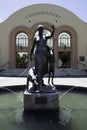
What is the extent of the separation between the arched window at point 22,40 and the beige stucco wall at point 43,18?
130 cm

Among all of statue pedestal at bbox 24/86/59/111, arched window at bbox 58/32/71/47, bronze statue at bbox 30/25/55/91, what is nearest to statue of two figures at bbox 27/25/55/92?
bronze statue at bbox 30/25/55/91

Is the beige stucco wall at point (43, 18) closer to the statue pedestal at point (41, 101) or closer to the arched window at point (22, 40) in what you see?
the arched window at point (22, 40)

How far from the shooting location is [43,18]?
112ft

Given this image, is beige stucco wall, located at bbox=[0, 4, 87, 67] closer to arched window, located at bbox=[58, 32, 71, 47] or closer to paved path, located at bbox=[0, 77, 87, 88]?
arched window, located at bbox=[58, 32, 71, 47]

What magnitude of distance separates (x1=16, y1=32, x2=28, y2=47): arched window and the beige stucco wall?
1303 millimetres

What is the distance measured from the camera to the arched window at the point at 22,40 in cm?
3456

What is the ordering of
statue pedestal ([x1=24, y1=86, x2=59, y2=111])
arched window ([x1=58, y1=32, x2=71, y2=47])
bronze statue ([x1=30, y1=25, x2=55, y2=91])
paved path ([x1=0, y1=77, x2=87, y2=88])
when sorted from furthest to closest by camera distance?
arched window ([x1=58, y1=32, x2=71, y2=47]) < paved path ([x1=0, y1=77, x2=87, y2=88]) < bronze statue ([x1=30, y1=25, x2=55, y2=91]) < statue pedestal ([x1=24, y1=86, x2=59, y2=111])

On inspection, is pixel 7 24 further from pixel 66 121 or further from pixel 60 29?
pixel 66 121

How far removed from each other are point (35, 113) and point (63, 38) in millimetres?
26714

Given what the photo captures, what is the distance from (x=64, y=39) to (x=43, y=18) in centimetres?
386

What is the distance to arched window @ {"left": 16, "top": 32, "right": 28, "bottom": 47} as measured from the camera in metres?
34.6

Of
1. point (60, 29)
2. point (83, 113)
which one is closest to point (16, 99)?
point (83, 113)

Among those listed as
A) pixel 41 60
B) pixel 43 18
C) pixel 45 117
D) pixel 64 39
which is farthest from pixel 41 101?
pixel 64 39

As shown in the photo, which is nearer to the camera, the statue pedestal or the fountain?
the fountain
